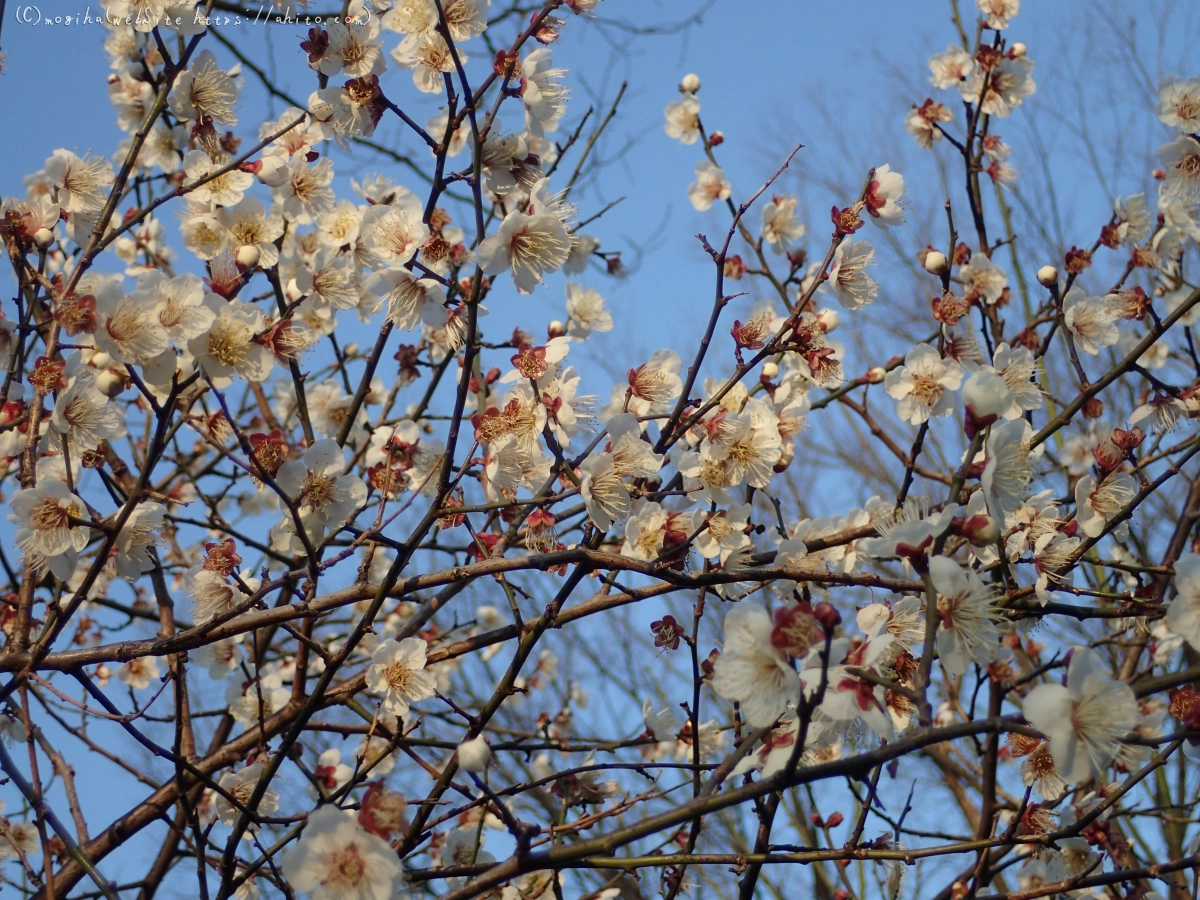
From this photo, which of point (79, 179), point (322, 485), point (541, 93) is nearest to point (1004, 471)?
point (541, 93)

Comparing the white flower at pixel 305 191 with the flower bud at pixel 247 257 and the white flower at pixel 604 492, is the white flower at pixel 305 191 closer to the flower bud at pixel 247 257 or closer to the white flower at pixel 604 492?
the flower bud at pixel 247 257

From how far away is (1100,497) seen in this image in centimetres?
239

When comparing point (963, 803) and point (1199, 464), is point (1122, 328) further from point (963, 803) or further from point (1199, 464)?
point (963, 803)

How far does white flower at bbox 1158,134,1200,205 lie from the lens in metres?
2.74

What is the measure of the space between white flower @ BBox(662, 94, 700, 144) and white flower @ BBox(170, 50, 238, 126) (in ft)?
6.23

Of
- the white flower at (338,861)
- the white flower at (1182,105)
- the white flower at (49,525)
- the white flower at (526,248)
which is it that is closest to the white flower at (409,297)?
the white flower at (526,248)

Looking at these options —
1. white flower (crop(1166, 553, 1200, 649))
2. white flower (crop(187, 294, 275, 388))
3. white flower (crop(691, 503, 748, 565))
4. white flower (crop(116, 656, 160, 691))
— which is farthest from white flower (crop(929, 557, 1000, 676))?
white flower (crop(116, 656, 160, 691))

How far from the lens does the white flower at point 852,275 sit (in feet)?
7.25

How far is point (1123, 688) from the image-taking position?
52.0 inches

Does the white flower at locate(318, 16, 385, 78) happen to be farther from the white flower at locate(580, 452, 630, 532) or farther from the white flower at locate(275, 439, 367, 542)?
the white flower at locate(580, 452, 630, 532)

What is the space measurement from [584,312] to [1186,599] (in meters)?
2.01

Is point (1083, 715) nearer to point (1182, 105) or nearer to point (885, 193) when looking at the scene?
point (885, 193)

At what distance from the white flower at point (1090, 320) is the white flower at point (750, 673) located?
1957 mm

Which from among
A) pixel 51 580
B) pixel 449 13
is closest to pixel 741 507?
pixel 449 13
